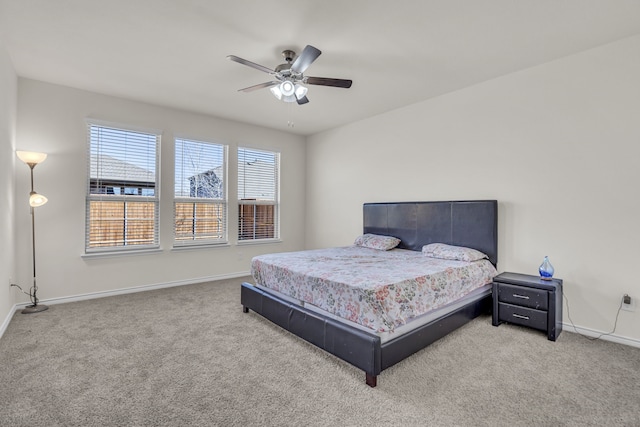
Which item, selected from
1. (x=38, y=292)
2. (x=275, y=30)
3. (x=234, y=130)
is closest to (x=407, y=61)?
(x=275, y=30)

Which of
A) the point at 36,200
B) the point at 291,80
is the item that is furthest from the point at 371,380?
the point at 36,200

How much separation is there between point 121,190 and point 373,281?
12.7 ft

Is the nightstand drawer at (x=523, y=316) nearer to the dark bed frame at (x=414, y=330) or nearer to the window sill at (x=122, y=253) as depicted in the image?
the dark bed frame at (x=414, y=330)

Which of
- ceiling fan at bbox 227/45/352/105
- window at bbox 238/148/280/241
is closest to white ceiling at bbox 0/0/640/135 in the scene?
ceiling fan at bbox 227/45/352/105

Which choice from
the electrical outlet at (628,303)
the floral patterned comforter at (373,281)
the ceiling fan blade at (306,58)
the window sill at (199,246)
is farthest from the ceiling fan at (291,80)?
the electrical outlet at (628,303)

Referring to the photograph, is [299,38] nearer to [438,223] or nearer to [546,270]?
[438,223]

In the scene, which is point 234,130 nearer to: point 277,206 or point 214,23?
point 277,206

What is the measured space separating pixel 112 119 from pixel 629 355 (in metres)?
6.22

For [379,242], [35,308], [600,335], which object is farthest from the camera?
[379,242]

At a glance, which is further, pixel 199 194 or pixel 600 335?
pixel 199 194

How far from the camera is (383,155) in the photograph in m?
4.80

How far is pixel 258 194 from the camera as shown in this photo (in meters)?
5.63

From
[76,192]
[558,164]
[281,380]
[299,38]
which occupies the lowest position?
[281,380]

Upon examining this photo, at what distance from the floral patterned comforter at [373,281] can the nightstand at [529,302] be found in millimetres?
240
